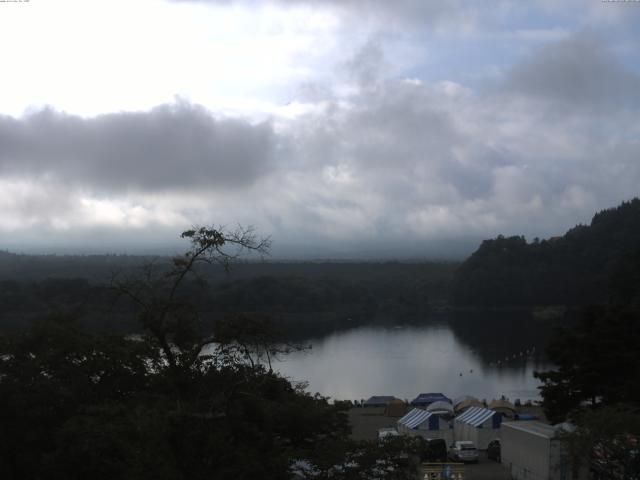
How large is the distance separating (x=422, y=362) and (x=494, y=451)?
16.3 m

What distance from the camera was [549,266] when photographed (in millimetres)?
53531

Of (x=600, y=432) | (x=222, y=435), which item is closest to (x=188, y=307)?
(x=222, y=435)

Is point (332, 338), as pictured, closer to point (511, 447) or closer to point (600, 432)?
point (511, 447)

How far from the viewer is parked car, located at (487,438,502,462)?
11.2m

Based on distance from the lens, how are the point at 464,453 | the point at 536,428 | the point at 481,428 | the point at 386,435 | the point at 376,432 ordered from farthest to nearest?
the point at 376,432 → the point at 481,428 → the point at 464,453 → the point at 536,428 → the point at 386,435

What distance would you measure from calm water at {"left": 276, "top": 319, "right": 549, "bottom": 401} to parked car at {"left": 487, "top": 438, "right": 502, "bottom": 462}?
552cm

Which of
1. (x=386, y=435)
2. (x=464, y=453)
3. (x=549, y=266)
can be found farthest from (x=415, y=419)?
(x=549, y=266)

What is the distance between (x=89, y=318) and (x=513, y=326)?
23.6 m

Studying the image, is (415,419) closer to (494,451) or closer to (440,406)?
(494,451)

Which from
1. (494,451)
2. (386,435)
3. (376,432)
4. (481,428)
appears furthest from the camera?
(376,432)

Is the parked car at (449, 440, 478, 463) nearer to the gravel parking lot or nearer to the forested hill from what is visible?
the gravel parking lot

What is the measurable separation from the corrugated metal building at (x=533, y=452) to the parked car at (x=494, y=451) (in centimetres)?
65

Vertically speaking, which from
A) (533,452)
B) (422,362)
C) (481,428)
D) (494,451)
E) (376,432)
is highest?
(533,452)

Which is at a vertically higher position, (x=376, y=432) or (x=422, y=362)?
(x=376, y=432)
